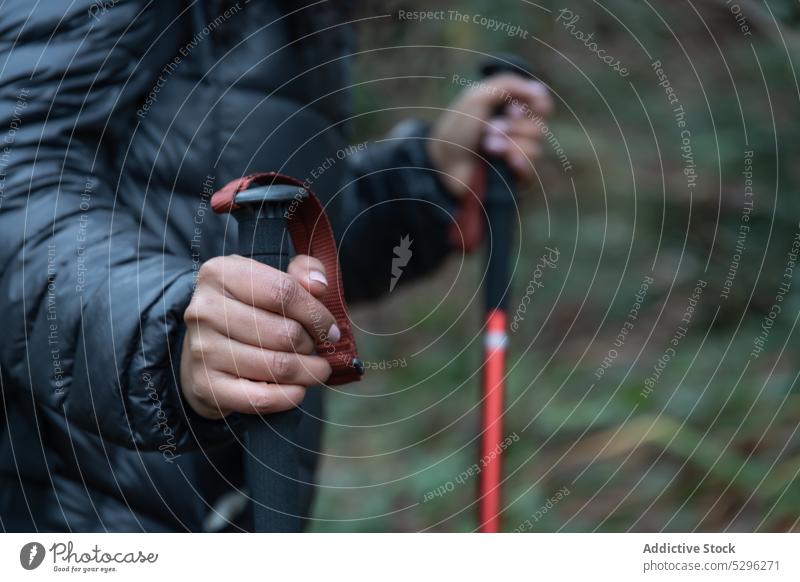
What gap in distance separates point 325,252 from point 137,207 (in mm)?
197

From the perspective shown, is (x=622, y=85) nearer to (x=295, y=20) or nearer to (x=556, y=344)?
(x=556, y=344)

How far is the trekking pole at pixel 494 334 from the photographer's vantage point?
76 centimetres

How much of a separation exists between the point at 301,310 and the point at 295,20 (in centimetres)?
31

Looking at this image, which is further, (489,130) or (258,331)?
(489,130)

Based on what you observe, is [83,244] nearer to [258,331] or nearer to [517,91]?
[258,331]

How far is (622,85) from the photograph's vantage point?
59.3 inches

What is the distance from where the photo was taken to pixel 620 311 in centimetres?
149

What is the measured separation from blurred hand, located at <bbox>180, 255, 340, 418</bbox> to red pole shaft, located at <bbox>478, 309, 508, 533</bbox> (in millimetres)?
281

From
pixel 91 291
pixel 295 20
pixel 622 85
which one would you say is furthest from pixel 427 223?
pixel 622 85

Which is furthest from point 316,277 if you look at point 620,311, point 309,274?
point 620,311

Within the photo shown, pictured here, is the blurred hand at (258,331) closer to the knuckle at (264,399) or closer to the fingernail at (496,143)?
the knuckle at (264,399)
